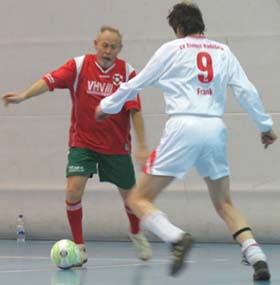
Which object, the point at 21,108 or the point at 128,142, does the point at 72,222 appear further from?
the point at 21,108

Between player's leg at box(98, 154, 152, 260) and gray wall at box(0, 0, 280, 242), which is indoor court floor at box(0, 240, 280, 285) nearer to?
player's leg at box(98, 154, 152, 260)

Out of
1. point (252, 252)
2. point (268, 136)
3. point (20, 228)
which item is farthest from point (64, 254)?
point (20, 228)

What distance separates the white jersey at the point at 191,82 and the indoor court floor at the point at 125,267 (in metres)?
1.07

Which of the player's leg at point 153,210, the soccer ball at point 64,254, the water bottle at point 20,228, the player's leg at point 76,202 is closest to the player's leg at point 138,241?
the player's leg at point 76,202

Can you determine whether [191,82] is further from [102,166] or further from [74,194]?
[102,166]

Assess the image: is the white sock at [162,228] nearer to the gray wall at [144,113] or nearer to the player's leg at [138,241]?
the player's leg at [138,241]

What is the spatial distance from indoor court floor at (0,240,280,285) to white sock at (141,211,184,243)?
44 cm

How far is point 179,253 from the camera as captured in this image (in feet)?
17.9

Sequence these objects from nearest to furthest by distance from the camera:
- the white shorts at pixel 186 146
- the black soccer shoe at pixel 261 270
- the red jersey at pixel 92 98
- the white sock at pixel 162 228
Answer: the white sock at pixel 162 228, the white shorts at pixel 186 146, the black soccer shoe at pixel 261 270, the red jersey at pixel 92 98

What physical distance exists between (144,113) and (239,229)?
4.14 meters

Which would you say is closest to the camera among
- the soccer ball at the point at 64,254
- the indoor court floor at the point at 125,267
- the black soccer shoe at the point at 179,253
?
the black soccer shoe at the point at 179,253

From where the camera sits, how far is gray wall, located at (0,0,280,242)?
31.4ft

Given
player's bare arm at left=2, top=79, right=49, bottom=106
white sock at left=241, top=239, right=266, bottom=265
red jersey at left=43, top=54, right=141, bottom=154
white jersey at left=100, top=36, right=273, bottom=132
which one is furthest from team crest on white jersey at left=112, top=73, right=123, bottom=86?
white sock at left=241, top=239, right=266, bottom=265

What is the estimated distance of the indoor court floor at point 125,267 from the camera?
619 centimetres
